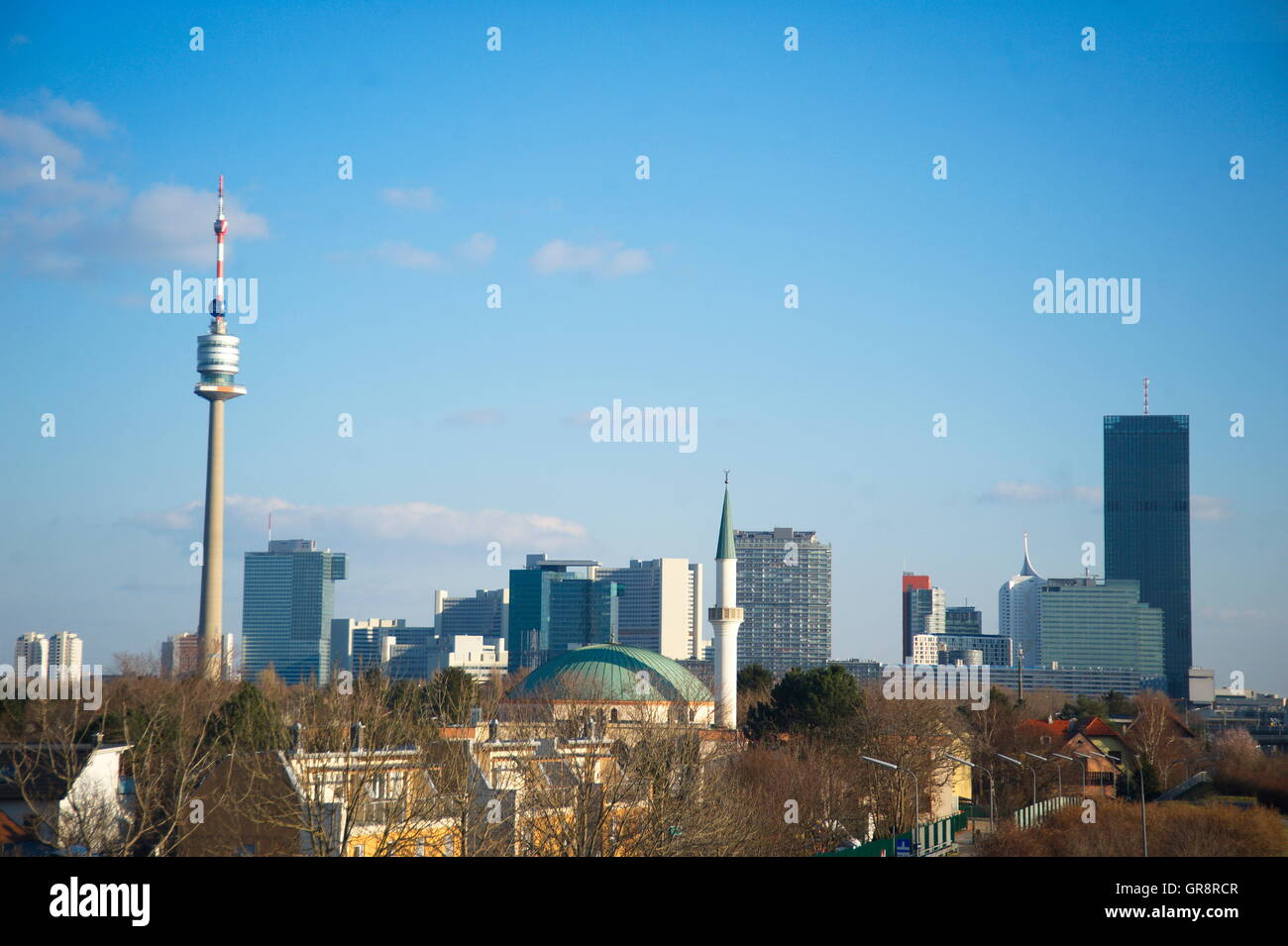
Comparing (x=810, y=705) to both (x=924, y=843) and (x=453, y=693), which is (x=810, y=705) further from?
(x=924, y=843)

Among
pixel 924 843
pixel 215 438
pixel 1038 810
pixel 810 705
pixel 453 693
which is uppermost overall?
pixel 215 438

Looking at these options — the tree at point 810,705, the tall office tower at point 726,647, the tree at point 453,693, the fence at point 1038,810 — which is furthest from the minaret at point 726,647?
the fence at point 1038,810

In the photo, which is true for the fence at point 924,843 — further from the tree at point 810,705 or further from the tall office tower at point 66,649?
the tall office tower at point 66,649

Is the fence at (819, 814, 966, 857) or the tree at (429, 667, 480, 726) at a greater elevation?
the tree at (429, 667, 480, 726)

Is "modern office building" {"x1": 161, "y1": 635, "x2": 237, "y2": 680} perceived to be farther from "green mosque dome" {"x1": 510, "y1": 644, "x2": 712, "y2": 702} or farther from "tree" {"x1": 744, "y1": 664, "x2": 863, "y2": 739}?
"tree" {"x1": 744, "y1": 664, "x2": 863, "y2": 739}

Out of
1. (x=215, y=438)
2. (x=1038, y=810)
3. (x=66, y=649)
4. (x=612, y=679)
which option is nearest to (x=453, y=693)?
(x=612, y=679)

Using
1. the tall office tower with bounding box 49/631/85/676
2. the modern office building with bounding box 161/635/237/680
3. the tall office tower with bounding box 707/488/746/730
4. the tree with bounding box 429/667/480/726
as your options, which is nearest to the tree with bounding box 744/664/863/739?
the tall office tower with bounding box 707/488/746/730
